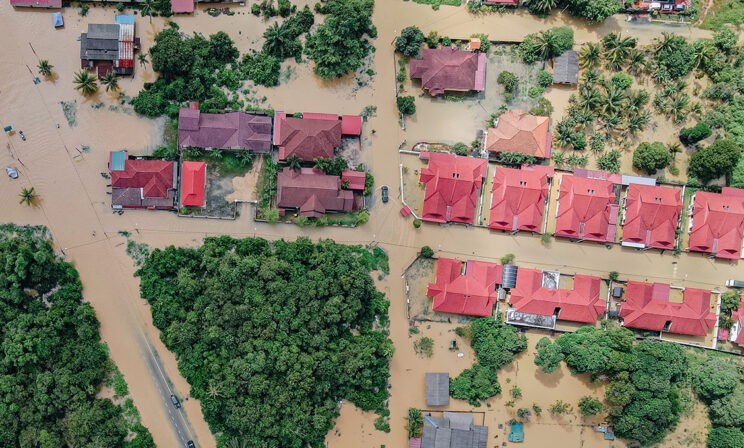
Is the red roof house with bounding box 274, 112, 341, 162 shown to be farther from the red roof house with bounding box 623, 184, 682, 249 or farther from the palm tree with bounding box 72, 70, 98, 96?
the red roof house with bounding box 623, 184, 682, 249

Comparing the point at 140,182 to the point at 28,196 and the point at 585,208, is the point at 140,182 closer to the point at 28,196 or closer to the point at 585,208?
the point at 28,196

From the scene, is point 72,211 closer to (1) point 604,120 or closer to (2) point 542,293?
(2) point 542,293

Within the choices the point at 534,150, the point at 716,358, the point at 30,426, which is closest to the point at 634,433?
the point at 716,358

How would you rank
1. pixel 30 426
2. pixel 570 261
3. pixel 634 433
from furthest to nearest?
1. pixel 570 261
2. pixel 634 433
3. pixel 30 426

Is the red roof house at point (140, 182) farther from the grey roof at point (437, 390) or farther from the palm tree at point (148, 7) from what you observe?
the grey roof at point (437, 390)

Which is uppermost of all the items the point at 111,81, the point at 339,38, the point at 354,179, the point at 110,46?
the point at 339,38

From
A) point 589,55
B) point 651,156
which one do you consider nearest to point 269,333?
point 651,156
